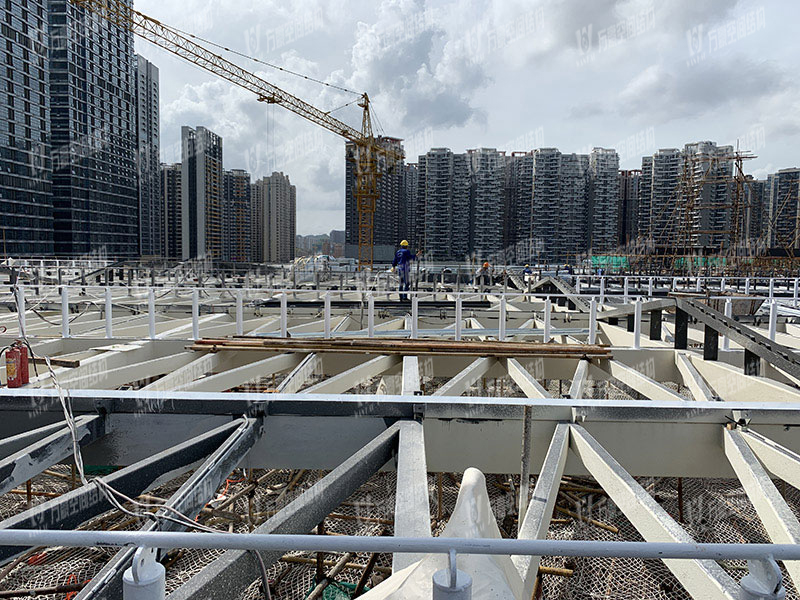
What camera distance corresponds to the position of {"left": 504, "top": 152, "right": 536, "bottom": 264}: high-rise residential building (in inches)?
3829

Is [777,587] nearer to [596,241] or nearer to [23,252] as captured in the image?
[23,252]

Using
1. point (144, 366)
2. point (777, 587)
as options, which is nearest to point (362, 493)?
point (144, 366)

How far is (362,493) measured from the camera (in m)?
12.4

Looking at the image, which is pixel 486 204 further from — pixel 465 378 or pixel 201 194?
pixel 465 378

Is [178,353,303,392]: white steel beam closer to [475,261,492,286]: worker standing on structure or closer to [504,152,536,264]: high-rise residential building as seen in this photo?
[475,261,492,286]: worker standing on structure

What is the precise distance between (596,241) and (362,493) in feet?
307

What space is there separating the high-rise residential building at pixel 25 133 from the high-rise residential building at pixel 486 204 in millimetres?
66621

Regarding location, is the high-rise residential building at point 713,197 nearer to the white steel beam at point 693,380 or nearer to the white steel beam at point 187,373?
the white steel beam at point 693,380

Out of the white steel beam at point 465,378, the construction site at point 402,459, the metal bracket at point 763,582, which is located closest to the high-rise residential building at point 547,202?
the construction site at point 402,459

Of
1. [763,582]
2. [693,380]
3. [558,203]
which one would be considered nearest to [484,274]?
[693,380]

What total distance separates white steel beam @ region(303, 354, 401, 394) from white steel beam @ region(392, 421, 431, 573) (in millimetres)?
1672

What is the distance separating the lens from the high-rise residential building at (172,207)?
9394 cm

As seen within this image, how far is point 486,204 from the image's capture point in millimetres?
99000

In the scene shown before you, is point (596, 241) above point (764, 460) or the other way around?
above
